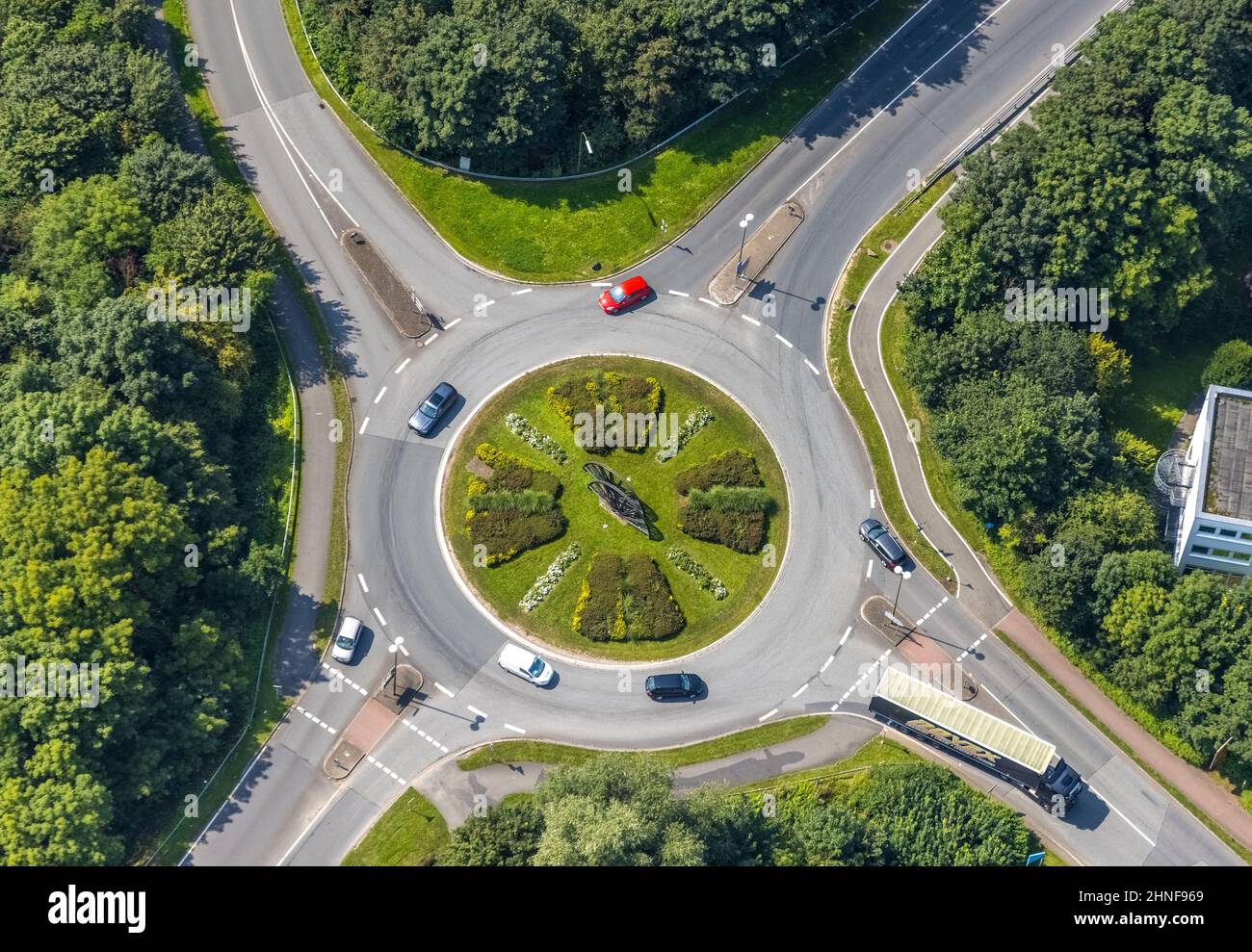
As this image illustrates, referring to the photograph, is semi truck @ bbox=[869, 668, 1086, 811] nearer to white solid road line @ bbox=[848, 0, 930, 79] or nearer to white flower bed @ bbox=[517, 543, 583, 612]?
white flower bed @ bbox=[517, 543, 583, 612]

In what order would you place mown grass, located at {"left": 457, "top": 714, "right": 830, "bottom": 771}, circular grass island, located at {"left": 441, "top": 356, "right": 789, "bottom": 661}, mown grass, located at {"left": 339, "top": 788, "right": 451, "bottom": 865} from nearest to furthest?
mown grass, located at {"left": 339, "top": 788, "right": 451, "bottom": 865} < mown grass, located at {"left": 457, "top": 714, "right": 830, "bottom": 771} < circular grass island, located at {"left": 441, "top": 356, "right": 789, "bottom": 661}

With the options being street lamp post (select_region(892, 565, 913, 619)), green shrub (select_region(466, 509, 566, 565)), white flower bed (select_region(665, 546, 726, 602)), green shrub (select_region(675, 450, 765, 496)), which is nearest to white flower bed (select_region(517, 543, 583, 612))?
green shrub (select_region(466, 509, 566, 565))

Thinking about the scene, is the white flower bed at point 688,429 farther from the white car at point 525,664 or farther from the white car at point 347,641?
the white car at point 347,641

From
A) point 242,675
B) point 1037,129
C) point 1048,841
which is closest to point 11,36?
point 242,675

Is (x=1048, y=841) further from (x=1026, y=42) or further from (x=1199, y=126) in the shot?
(x=1026, y=42)

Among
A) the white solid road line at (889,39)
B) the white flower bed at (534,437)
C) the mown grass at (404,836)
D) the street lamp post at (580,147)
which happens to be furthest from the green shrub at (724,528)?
the white solid road line at (889,39)

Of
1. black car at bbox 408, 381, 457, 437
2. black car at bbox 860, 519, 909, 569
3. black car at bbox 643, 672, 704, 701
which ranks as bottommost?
black car at bbox 643, 672, 704, 701
